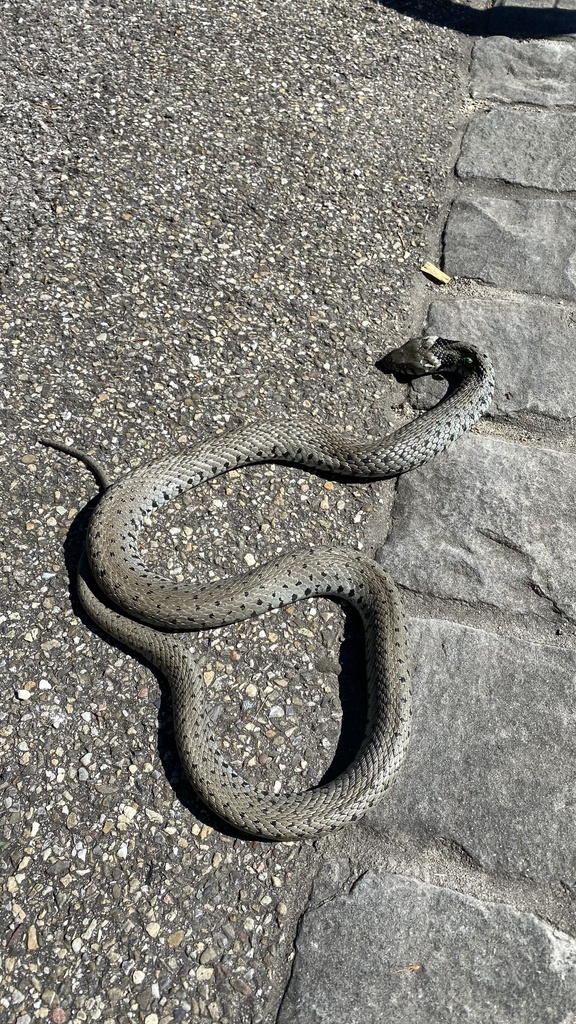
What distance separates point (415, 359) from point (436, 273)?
0.88 metres

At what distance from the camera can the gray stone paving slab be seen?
6.23 metres

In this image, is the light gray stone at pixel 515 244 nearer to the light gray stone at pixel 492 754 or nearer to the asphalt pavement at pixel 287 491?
the asphalt pavement at pixel 287 491

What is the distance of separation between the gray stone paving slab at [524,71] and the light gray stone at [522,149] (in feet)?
0.79

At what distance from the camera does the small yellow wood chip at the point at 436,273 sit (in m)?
4.95

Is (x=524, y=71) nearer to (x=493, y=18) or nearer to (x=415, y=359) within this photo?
(x=493, y=18)

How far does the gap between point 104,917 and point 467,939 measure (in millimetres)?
1188

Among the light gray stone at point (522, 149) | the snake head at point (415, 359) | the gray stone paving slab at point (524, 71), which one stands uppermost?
the gray stone paving slab at point (524, 71)

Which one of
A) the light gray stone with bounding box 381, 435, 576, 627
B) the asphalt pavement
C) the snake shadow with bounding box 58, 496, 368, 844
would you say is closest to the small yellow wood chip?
the asphalt pavement

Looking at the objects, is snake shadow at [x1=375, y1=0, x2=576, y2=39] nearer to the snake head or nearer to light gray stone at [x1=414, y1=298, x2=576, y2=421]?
light gray stone at [x1=414, y1=298, x2=576, y2=421]

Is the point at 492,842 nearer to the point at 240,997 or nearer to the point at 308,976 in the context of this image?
the point at 308,976

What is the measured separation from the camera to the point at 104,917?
269cm

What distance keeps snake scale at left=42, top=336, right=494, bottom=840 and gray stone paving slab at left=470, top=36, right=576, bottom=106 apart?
118 inches

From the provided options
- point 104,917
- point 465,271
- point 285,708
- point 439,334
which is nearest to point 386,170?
point 465,271

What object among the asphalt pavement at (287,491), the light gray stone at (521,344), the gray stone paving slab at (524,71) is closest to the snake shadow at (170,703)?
the asphalt pavement at (287,491)
